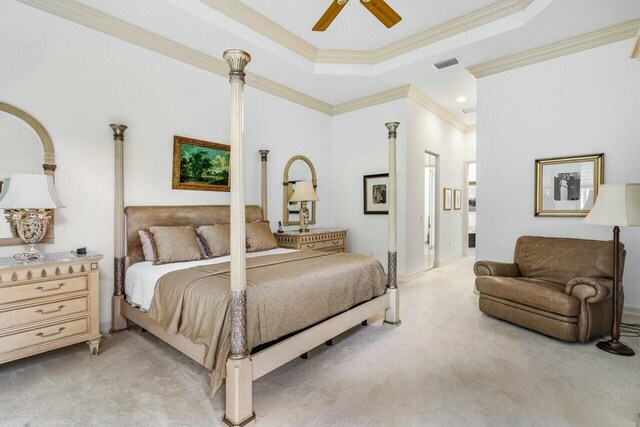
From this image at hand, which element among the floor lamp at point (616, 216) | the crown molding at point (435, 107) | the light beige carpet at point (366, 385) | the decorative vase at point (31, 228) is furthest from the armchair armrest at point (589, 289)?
the decorative vase at point (31, 228)

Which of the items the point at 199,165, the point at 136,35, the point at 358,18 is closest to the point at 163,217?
the point at 199,165

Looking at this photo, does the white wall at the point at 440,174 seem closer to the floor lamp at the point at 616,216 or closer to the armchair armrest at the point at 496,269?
the armchair armrest at the point at 496,269

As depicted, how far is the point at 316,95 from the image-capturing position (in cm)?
549

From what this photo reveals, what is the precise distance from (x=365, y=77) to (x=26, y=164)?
4.13m

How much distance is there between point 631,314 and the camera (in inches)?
135

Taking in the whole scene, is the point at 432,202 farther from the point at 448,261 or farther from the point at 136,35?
the point at 136,35

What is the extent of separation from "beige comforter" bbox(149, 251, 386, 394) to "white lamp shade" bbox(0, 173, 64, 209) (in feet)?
3.55

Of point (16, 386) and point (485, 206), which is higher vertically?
point (485, 206)

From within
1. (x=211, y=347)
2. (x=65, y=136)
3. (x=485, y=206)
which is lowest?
(x=211, y=347)

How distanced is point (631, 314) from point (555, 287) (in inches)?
44.7

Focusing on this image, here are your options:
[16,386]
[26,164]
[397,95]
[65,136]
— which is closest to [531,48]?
[397,95]

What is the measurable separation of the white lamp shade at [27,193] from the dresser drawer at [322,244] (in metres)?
2.86

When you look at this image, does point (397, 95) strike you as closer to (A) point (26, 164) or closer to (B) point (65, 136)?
(B) point (65, 136)

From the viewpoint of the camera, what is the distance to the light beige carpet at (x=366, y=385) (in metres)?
1.91
